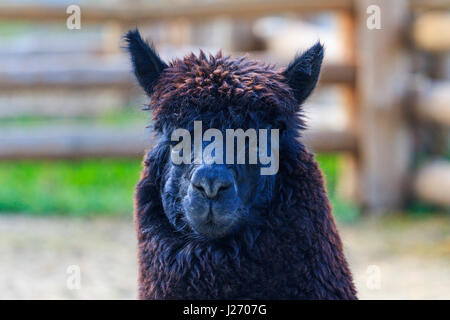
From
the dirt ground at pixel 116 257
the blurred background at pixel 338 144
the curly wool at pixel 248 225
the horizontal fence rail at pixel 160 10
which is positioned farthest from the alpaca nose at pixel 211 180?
the horizontal fence rail at pixel 160 10

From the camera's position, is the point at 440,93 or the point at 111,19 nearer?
the point at 440,93

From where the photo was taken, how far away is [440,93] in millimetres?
6742

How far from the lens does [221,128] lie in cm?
262

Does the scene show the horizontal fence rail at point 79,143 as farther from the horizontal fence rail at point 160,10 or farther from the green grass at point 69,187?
the horizontal fence rail at point 160,10

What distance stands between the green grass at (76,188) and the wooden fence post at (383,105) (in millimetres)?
408

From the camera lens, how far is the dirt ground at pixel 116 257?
473 cm

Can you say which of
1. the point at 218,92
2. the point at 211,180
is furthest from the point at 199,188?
the point at 218,92

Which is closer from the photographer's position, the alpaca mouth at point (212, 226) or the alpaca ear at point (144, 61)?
the alpaca mouth at point (212, 226)

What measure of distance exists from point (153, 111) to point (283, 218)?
671mm

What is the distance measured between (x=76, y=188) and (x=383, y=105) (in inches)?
134

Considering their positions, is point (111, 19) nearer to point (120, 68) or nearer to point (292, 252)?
point (120, 68)

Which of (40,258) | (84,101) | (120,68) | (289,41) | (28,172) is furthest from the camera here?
(84,101)
